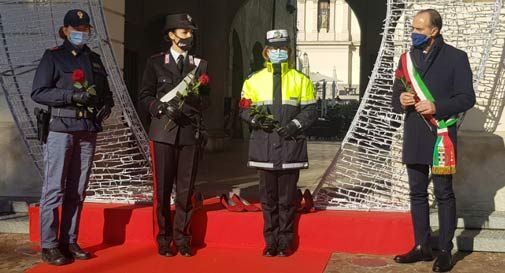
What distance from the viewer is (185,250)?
491 centimetres

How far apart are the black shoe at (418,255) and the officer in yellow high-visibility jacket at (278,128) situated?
894 millimetres

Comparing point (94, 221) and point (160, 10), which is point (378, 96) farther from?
point (160, 10)

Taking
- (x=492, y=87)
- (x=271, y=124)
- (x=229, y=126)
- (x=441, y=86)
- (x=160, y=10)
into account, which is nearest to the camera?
(x=441, y=86)

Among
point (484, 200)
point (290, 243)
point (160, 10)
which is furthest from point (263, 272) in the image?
point (160, 10)

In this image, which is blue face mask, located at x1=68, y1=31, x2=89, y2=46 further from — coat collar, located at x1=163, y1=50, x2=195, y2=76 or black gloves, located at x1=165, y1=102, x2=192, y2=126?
black gloves, located at x1=165, y1=102, x2=192, y2=126

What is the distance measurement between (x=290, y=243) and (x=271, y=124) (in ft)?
3.25

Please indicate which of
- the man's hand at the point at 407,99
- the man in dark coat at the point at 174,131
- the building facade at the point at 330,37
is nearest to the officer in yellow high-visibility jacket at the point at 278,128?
the man in dark coat at the point at 174,131

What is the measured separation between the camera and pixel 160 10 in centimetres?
1378

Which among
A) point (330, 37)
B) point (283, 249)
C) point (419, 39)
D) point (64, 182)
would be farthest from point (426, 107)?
point (330, 37)

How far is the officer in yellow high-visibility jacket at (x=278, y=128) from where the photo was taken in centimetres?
468

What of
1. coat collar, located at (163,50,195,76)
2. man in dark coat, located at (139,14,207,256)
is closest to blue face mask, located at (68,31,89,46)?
man in dark coat, located at (139,14,207,256)

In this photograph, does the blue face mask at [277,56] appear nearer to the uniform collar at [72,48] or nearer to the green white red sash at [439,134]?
the green white red sash at [439,134]

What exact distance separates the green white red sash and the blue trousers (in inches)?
95.1

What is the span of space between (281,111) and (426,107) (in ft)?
3.56
